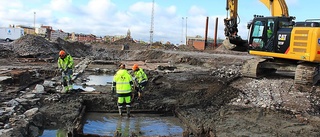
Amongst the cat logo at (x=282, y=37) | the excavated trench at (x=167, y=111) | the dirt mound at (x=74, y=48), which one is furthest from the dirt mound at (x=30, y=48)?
the cat logo at (x=282, y=37)

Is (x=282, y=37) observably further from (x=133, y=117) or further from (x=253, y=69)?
(x=133, y=117)

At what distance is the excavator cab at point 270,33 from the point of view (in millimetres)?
11797

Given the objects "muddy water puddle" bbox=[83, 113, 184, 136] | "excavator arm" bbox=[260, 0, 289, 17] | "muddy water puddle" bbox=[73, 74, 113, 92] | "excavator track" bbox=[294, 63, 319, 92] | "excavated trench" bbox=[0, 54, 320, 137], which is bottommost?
"muddy water puddle" bbox=[83, 113, 184, 136]

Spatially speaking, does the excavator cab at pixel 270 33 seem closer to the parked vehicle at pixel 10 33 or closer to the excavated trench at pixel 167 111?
the excavated trench at pixel 167 111

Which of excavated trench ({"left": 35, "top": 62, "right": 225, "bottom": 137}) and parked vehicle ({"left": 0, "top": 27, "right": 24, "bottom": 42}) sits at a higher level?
parked vehicle ({"left": 0, "top": 27, "right": 24, "bottom": 42})

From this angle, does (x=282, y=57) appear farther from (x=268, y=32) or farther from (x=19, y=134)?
(x=19, y=134)

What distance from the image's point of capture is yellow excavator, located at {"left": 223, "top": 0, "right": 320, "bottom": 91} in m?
10.8

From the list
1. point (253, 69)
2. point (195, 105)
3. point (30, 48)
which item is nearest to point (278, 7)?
point (253, 69)

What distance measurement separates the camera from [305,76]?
35.6 feet

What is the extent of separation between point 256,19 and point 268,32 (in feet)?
2.55

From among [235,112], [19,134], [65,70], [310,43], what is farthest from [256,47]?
[19,134]

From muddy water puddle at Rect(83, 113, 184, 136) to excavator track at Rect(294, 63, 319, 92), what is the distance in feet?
16.3

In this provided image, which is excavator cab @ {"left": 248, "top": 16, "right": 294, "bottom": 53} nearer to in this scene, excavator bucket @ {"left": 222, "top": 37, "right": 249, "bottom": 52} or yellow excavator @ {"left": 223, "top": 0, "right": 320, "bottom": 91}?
yellow excavator @ {"left": 223, "top": 0, "right": 320, "bottom": 91}

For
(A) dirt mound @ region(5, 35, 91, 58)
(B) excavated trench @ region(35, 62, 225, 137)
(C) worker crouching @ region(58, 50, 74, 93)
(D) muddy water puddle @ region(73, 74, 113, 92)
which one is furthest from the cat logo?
(A) dirt mound @ region(5, 35, 91, 58)
